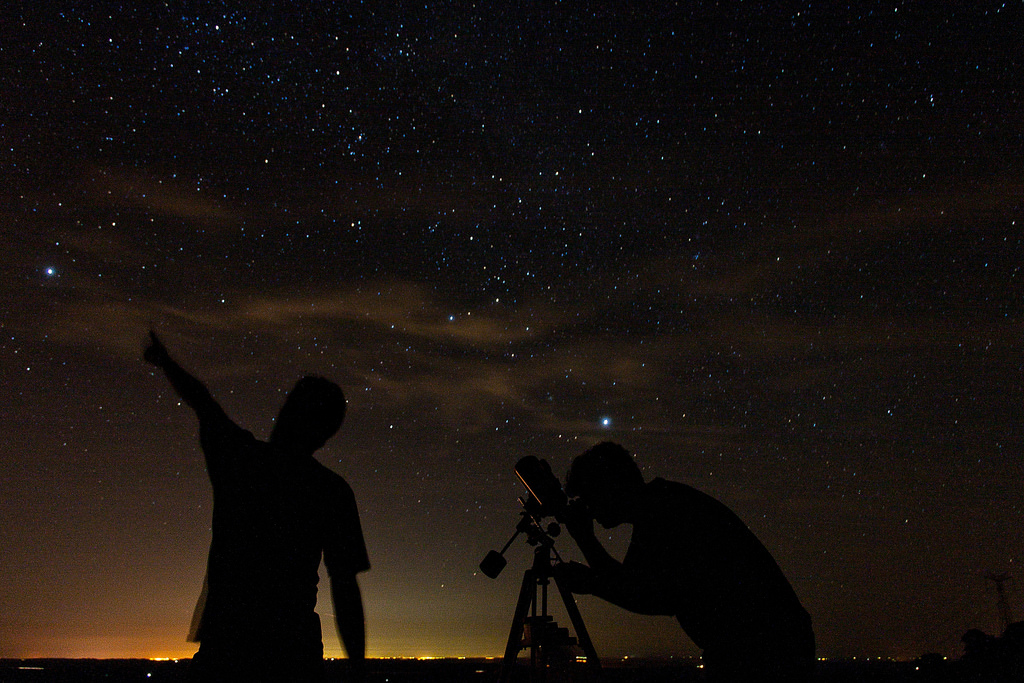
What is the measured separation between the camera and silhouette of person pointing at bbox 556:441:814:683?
2213 mm

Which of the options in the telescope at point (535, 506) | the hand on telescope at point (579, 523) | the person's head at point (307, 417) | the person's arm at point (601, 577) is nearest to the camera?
the person's head at point (307, 417)

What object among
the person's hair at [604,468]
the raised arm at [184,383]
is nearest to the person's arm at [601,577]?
the person's hair at [604,468]

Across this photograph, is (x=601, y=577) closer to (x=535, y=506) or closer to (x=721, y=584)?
(x=721, y=584)

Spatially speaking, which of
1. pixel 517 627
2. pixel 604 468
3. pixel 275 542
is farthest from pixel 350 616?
pixel 517 627

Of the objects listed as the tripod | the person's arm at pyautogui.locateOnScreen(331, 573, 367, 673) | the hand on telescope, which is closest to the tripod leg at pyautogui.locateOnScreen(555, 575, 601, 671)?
the tripod

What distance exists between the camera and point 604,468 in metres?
2.73

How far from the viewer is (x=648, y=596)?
243 cm

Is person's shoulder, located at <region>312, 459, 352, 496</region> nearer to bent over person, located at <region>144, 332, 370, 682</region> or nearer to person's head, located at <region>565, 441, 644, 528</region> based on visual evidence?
bent over person, located at <region>144, 332, 370, 682</region>

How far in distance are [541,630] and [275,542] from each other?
282cm

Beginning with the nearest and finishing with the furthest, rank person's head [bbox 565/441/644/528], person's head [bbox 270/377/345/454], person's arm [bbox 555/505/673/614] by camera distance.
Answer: person's head [bbox 270/377/345/454]
person's arm [bbox 555/505/673/614]
person's head [bbox 565/441/644/528]

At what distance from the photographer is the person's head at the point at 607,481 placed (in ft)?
8.70

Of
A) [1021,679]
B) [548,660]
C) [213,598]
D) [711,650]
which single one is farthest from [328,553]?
[1021,679]

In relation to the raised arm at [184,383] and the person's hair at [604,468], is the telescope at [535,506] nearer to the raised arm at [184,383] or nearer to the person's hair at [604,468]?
the person's hair at [604,468]

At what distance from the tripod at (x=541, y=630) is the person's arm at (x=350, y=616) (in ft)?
6.27
